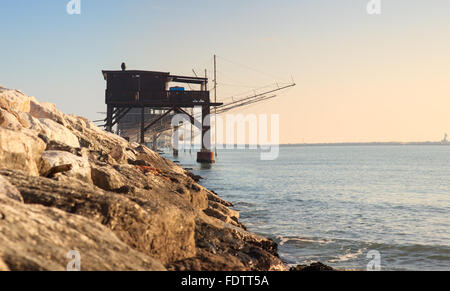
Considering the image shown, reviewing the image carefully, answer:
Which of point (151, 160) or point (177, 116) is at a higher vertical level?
point (177, 116)

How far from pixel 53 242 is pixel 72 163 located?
3.95m

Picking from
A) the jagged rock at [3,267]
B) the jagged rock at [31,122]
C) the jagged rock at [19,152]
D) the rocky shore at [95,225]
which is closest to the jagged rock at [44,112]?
the jagged rock at [31,122]

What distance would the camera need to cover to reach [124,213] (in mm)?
5395

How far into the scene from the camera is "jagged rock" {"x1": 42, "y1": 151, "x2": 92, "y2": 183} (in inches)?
303

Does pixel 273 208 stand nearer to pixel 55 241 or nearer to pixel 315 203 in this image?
pixel 315 203

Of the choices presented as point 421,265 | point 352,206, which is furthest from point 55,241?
point 352,206

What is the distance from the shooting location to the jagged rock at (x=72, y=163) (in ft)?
25.2

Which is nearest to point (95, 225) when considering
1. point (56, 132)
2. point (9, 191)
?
point (9, 191)

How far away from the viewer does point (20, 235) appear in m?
3.91

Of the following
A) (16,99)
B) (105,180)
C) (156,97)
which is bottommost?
(105,180)

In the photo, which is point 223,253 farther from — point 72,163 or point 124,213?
point 72,163

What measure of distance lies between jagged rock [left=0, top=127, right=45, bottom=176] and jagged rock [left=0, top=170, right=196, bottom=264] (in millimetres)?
858
